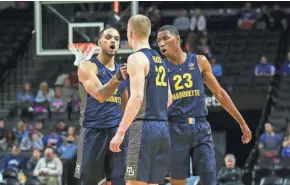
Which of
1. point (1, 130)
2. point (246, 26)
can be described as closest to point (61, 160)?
point (1, 130)

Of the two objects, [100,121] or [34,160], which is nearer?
[100,121]

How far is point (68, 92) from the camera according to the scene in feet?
64.1

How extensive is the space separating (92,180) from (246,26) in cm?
1467

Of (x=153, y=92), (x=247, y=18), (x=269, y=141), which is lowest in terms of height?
(x=269, y=141)

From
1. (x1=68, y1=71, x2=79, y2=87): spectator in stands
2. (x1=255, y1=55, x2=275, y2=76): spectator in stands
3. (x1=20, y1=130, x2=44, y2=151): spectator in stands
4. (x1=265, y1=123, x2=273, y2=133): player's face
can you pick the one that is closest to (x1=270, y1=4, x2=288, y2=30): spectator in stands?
(x1=255, y1=55, x2=275, y2=76): spectator in stands

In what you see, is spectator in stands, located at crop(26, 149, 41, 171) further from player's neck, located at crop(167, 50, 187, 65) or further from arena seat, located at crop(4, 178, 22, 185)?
player's neck, located at crop(167, 50, 187, 65)

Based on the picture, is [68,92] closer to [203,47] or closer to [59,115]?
[59,115]

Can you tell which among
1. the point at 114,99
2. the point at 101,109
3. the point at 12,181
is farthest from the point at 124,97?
the point at 12,181

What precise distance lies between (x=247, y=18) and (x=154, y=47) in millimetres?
3457

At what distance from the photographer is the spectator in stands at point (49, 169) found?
1589cm

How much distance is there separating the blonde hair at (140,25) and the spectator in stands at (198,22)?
14726 mm

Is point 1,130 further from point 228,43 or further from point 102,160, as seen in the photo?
point 102,160

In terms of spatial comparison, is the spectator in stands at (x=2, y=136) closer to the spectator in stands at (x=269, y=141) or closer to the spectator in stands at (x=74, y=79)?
the spectator in stands at (x=74, y=79)

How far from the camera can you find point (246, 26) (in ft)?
72.3
